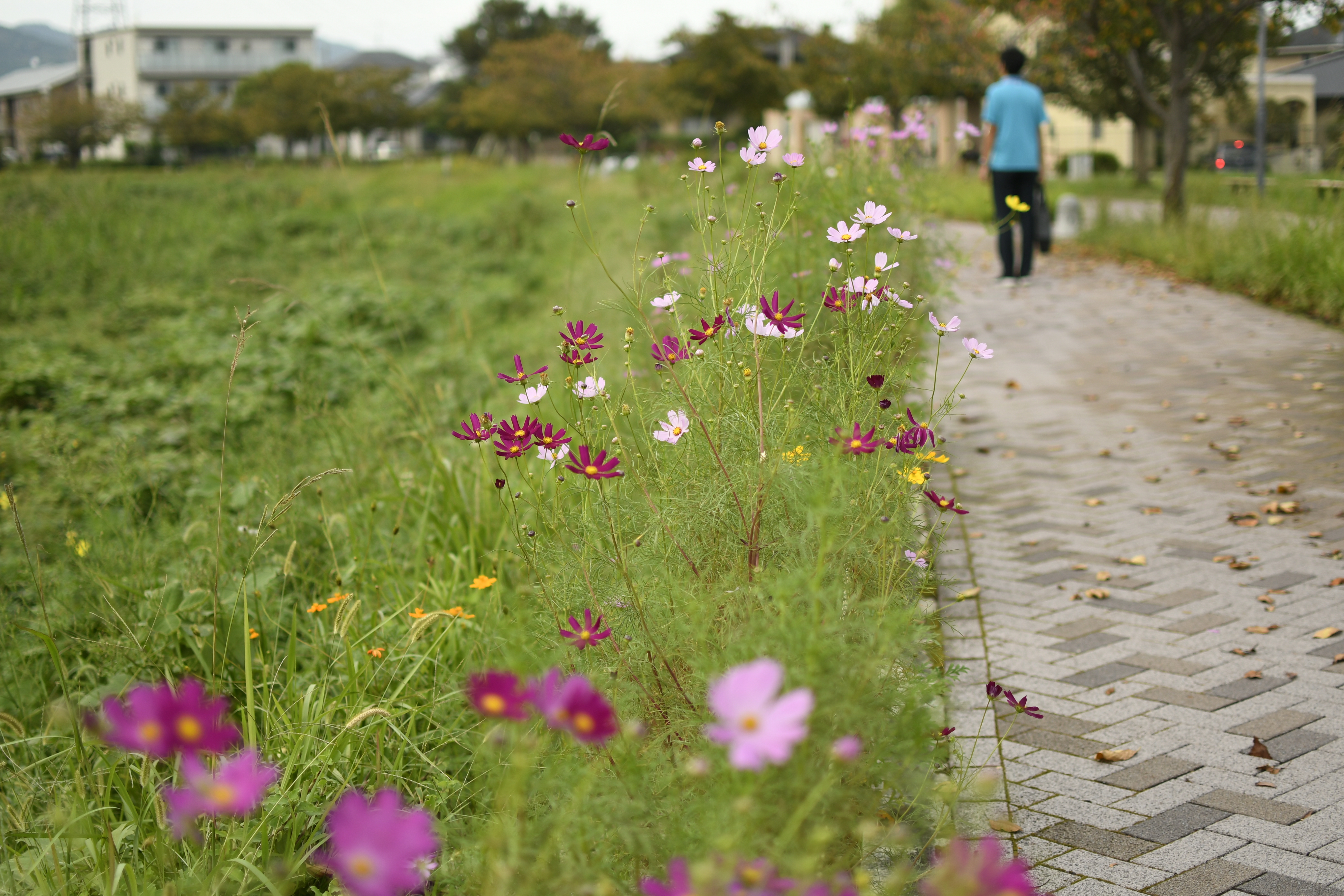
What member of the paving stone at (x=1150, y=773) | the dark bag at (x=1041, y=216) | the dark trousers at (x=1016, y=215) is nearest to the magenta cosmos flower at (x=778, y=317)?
the paving stone at (x=1150, y=773)

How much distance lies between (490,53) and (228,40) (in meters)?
31.1

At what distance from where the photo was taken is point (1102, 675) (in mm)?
3018

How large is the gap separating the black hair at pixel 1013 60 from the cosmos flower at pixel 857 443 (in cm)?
735

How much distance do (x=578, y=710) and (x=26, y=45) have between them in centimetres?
1263

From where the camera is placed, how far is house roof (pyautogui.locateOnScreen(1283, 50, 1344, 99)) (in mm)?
32000

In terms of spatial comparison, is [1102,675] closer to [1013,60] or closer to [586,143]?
[586,143]

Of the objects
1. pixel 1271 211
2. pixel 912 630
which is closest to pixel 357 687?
pixel 912 630

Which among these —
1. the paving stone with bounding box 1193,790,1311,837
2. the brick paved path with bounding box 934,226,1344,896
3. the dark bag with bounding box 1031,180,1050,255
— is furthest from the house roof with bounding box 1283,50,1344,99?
the paving stone with bounding box 1193,790,1311,837

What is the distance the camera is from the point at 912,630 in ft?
5.36

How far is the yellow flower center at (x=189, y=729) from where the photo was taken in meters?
0.91

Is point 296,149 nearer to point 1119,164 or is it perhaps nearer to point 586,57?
point 586,57

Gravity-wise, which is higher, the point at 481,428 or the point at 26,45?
the point at 26,45

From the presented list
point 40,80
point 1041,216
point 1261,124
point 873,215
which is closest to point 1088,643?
point 873,215

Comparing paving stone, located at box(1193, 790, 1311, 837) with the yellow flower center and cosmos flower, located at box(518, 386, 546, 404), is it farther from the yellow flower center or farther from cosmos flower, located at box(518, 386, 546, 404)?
the yellow flower center
